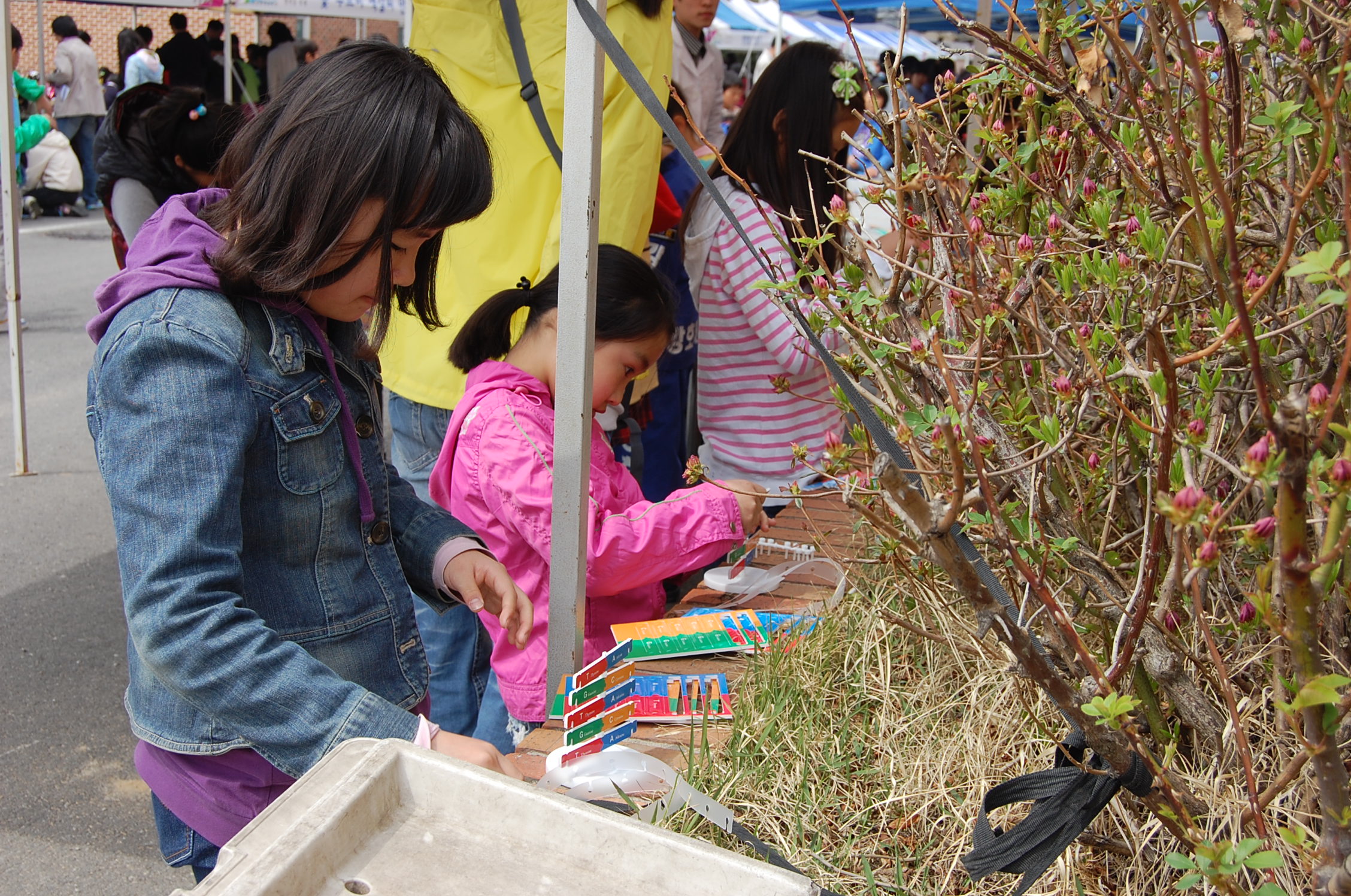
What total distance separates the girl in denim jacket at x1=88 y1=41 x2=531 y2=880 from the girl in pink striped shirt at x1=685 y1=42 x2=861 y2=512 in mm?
1506

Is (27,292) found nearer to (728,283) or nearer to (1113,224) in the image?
(728,283)

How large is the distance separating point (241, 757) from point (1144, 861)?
110 cm

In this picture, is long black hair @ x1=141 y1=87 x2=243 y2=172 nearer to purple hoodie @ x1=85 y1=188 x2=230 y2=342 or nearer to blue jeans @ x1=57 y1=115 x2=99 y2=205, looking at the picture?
purple hoodie @ x1=85 y1=188 x2=230 y2=342

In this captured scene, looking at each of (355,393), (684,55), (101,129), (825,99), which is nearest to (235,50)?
(101,129)

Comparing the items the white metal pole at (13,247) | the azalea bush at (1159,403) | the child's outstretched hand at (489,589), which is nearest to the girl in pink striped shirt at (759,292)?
the azalea bush at (1159,403)

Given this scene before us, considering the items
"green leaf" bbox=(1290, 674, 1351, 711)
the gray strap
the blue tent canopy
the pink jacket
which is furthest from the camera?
the blue tent canopy

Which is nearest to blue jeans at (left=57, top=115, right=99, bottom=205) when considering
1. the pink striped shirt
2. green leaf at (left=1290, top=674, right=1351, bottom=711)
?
the pink striped shirt

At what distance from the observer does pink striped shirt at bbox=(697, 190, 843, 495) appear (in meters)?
3.01

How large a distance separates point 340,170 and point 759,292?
1778 millimetres

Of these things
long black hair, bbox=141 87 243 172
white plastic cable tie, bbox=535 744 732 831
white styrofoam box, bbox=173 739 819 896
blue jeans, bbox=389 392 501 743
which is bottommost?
blue jeans, bbox=389 392 501 743

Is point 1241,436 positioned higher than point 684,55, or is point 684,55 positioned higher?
point 684,55

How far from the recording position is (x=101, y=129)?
4.79 m

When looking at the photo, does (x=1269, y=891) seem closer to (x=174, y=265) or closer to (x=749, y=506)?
(x=174, y=265)

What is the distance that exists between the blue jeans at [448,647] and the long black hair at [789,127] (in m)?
1.10
